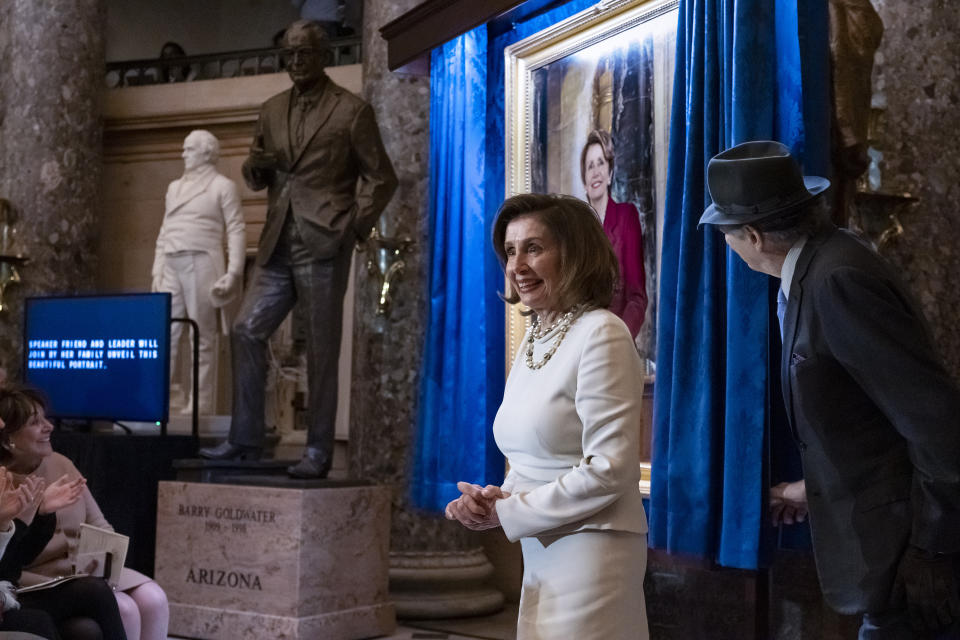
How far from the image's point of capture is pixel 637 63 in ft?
15.1

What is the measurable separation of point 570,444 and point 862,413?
0.55 m

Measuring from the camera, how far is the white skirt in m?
2.09

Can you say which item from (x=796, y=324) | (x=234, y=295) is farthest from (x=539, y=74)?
(x=796, y=324)

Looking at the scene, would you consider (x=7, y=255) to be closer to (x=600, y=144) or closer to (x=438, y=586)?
(x=438, y=586)

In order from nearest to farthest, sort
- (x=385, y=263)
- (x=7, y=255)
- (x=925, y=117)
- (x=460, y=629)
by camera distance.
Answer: (x=925, y=117), (x=460, y=629), (x=385, y=263), (x=7, y=255)

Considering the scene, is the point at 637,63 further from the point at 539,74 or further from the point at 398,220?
the point at 398,220

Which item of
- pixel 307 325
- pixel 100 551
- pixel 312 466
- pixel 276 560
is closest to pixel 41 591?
pixel 100 551

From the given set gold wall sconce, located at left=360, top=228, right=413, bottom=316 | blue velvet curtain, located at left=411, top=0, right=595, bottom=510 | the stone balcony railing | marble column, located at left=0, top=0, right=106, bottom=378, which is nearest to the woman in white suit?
blue velvet curtain, located at left=411, top=0, right=595, bottom=510

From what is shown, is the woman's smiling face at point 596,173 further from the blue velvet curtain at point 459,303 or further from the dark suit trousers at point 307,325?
the dark suit trousers at point 307,325

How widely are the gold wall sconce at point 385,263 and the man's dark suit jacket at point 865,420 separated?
424 cm

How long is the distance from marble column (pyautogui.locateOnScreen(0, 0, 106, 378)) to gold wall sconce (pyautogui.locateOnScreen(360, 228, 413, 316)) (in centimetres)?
298

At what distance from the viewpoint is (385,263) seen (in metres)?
6.33

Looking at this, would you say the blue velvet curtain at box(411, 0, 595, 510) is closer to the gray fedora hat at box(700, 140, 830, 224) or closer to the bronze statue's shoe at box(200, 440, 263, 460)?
the bronze statue's shoe at box(200, 440, 263, 460)

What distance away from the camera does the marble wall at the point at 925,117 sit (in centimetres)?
399
